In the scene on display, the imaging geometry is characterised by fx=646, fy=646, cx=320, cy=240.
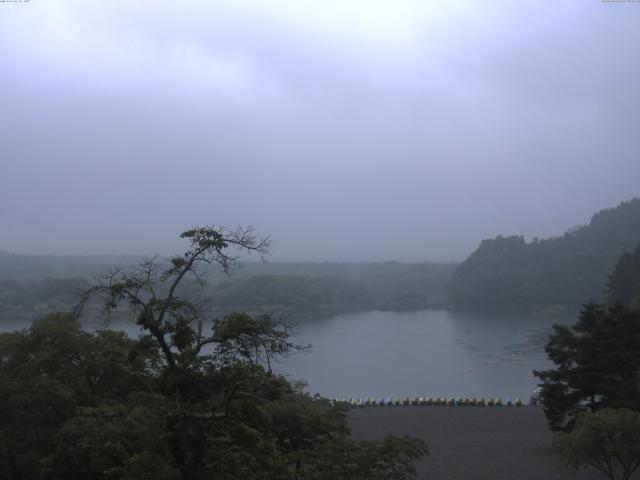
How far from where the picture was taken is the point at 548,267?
193 feet

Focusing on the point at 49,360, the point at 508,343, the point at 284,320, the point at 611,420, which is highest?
the point at 284,320

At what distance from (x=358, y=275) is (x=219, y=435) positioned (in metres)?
78.6

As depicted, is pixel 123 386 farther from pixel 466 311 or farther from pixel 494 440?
pixel 466 311

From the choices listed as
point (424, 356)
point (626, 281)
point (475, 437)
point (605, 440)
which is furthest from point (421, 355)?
point (605, 440)

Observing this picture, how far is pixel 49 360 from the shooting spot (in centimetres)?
707

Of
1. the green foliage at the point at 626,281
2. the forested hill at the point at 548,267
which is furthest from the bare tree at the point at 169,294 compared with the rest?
the forested hill at the point at 548,267

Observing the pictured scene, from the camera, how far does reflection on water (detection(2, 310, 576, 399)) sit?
83.3ft

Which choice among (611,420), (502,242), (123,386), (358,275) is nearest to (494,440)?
(611,420)

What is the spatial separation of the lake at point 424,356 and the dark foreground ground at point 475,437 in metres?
3.31

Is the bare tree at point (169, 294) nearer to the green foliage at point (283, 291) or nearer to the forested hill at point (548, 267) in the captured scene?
the green foliage at point (283, 291)

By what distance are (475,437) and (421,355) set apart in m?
21.4

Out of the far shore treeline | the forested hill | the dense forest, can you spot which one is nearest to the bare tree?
the dense forest

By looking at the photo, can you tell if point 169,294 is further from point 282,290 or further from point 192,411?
point 282,290

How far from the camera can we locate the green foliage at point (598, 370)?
10.8 m
